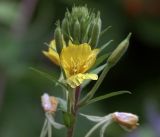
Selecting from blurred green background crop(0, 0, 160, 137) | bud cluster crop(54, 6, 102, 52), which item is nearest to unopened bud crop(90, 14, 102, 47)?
bud cluster crop(54, 6, 102, 52)

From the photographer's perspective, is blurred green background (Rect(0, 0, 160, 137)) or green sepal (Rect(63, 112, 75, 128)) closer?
green sepal (Rect(63, 112, 75, 128))

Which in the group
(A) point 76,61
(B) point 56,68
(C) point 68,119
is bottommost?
(C) point 68,119

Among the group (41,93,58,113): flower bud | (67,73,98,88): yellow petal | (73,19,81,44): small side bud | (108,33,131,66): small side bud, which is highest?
(73,19,81,44): small side bud

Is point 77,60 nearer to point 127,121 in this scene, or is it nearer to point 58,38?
point 58,38

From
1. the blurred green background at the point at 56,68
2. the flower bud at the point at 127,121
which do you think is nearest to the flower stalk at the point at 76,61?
the flower bud at the point at 127,121

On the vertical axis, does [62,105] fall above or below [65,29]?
below

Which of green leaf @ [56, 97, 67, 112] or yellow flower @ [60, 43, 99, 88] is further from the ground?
yellow flower @ [60, 43, 99, 88]

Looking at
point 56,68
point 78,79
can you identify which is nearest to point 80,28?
point 78,79

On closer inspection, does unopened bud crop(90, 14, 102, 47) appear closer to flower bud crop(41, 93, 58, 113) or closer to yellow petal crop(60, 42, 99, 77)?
yellow petal crop(60, 42, 99, 77)
